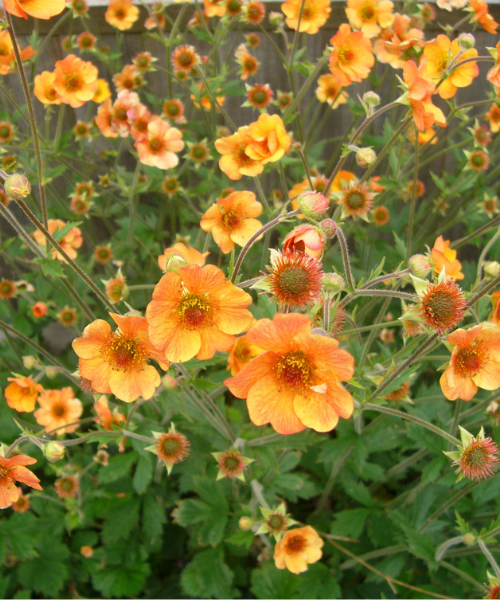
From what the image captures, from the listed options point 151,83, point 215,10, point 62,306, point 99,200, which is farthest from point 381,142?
point 62,306

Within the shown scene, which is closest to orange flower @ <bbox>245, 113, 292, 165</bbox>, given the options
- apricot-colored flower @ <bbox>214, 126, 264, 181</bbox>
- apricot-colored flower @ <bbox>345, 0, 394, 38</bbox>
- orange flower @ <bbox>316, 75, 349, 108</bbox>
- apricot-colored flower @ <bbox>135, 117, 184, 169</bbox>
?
apricot-colored flower @ <bbox>214, 126, 264, 181</bbox>

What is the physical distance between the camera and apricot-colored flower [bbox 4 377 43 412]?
2.04 metres

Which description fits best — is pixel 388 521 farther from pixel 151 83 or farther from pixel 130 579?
pixel 151 83


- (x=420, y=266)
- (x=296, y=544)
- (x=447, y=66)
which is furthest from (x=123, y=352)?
(x=447, y=66)

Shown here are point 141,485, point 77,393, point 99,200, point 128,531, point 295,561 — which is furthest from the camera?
point 99,200

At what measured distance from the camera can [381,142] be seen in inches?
118

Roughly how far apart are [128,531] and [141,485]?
432mm

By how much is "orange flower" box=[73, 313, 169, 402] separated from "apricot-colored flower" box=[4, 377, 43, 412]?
83 centimetres

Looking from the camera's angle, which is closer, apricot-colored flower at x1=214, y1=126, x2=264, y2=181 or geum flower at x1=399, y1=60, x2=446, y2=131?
geum flower at x1=399, y1=60, x2=446, y2=131

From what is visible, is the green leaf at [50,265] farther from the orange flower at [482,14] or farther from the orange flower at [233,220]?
the orange flower at [482,14]

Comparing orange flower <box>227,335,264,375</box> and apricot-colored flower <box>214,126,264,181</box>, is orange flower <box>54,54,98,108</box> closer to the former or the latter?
apricot-colored flower <box>214,126,264,181</box>

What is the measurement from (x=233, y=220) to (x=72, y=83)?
1.33 metres

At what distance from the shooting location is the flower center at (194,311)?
134 centimetres

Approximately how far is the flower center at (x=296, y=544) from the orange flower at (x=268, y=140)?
1620 millimetres
